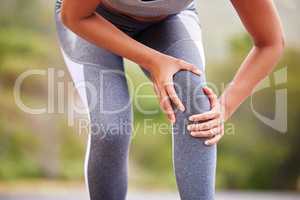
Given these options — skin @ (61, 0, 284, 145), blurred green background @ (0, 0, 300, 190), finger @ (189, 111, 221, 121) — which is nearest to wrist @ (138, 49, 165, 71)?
skin @ (61, 0, 284, 145)

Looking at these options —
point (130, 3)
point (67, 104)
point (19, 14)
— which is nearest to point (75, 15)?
Answer: point (130, 3)

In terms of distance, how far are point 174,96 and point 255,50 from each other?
0.71 feet

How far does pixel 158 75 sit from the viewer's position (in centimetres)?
90

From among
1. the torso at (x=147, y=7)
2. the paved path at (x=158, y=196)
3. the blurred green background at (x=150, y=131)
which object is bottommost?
the paved path at (x=158, y=196)

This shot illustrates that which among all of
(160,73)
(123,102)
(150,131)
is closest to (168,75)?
(160,73)

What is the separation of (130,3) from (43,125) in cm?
126

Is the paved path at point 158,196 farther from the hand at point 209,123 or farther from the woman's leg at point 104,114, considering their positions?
the hand at point 209,123

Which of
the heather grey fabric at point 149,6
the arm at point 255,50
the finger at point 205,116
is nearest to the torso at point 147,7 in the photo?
the heather grey fabric at point 149,6

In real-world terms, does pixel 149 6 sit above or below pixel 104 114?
above

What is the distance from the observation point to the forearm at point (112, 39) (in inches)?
35.7

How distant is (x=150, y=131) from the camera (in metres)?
2.08

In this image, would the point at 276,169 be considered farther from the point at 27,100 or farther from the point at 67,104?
the point at 27,100

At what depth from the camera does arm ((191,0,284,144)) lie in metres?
0.91

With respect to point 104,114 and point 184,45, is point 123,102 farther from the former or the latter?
point 184,45
